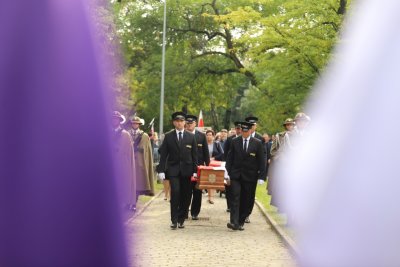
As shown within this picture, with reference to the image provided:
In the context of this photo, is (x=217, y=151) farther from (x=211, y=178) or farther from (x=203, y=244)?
(x=203, y=244)

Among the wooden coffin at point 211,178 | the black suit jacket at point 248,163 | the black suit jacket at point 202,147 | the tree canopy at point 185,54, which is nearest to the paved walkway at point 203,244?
the wooden coffin at point 211,178

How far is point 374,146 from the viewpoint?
30.6ft

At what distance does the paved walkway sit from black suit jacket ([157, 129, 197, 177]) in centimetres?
108

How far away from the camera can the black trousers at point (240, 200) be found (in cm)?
1399

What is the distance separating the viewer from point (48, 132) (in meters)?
6.72

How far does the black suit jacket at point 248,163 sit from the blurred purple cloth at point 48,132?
7002 mm

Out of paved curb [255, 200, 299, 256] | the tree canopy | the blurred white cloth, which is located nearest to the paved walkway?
paved curb [255, 200, 299, 256]

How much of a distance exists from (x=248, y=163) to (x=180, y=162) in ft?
4.35

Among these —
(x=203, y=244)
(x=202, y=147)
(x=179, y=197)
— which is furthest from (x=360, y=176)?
(x=202, y=147)

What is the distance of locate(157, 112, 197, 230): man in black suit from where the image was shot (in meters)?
14.4

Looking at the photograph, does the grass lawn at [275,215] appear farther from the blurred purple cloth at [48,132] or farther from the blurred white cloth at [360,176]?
the blurred purple cloth at [48,132]

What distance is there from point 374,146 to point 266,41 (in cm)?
1756

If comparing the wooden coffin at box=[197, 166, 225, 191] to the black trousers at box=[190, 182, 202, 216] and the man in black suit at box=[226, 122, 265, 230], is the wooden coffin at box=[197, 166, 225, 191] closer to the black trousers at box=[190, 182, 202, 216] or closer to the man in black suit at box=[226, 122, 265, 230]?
the man in black suit at box=[226, 122, 265, 230]

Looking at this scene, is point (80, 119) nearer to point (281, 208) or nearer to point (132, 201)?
point (132, 201)
